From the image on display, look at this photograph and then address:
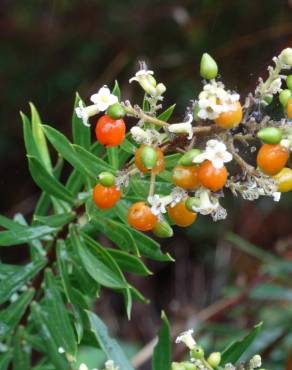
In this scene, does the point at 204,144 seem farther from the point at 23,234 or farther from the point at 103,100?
the point at 23,234

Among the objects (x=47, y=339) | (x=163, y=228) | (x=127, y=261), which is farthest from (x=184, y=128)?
(x=47, y=339)

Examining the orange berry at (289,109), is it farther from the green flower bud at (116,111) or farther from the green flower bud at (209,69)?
the green flower bud at (116,111)

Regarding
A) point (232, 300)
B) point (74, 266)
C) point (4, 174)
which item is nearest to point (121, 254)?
point (74, 266)

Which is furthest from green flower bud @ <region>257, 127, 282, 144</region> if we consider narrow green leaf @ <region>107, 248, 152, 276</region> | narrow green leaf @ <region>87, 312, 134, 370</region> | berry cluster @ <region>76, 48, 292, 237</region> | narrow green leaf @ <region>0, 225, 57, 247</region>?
narrow green leaf @ <region>87, 312, 134, 370</region>

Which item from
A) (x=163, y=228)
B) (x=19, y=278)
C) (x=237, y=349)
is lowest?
(x=237, y=349)

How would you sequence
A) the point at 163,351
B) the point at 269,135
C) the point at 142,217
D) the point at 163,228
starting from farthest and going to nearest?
the point at 163,351
the point at 163,228
the point at 142,217
the point at 269,135
